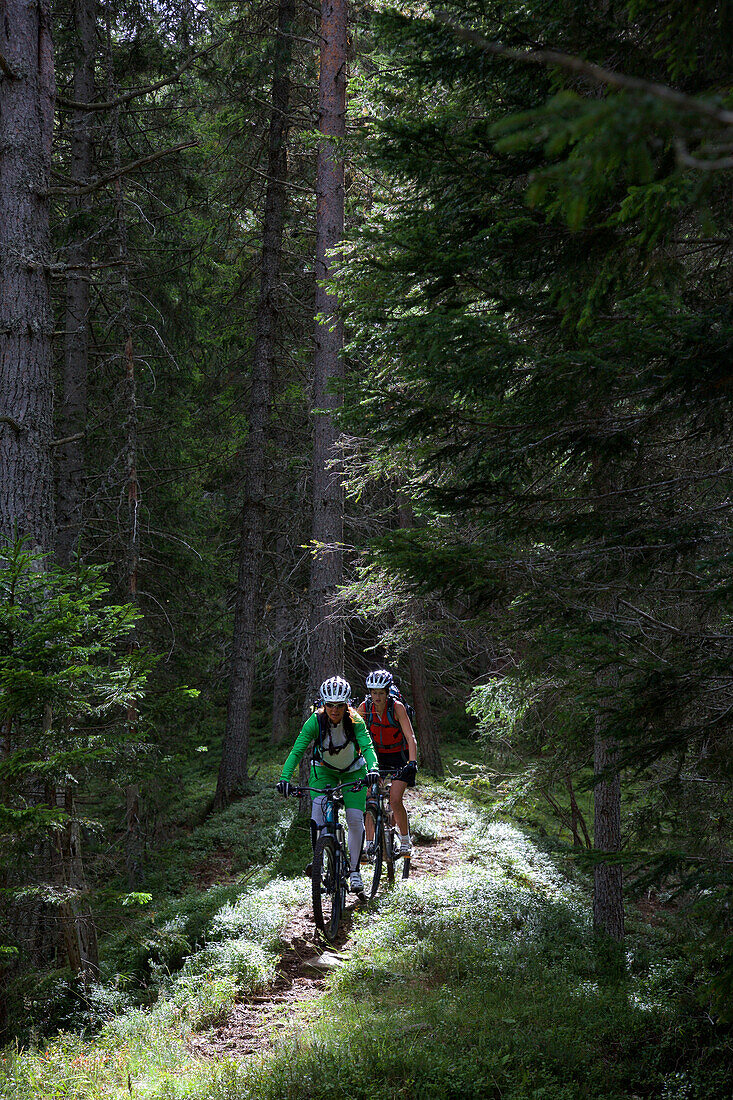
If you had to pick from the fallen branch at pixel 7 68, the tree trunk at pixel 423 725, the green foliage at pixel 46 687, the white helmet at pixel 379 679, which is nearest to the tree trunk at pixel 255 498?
the tree trunk at pixel 423 725

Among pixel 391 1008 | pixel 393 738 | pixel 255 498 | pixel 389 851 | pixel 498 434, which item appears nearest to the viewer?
pixel 391 1008

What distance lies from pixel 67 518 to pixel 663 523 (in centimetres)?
1013

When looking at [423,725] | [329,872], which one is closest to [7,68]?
[329,872]

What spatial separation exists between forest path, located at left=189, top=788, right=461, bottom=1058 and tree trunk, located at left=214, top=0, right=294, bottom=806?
6.11 meters

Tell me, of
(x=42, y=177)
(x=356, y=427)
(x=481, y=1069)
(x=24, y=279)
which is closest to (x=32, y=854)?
(x=481, y=1069)

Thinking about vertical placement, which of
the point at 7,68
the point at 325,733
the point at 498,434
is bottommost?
the point at 325,733

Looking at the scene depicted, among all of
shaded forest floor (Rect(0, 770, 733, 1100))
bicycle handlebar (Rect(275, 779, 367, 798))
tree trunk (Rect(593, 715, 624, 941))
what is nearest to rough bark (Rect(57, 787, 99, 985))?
shaded forest floor (Rect(0, 770, 733, 1100))

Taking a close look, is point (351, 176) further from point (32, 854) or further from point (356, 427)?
point (32, 854)

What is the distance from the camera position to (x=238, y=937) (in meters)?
7.59

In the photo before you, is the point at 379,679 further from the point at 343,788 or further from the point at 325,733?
the point at 343,788

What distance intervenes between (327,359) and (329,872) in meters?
7.76

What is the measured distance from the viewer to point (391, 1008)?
19.0ft

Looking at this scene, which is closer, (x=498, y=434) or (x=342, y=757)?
(x=498, y=434)

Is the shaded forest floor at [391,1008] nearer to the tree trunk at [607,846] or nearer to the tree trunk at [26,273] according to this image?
the tree trunk at [607,846]
